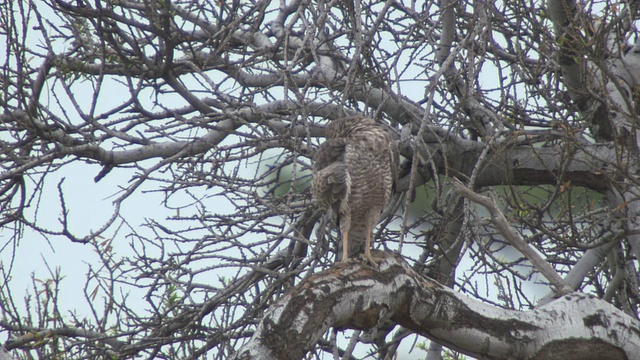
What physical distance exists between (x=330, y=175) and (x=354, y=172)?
240 mm

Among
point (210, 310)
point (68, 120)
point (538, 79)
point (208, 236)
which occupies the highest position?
point (538, 79)

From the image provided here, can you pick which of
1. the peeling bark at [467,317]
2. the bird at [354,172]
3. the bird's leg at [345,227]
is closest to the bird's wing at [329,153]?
the bird at [354,172]

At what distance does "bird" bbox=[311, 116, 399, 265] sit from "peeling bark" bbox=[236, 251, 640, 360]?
1176mm

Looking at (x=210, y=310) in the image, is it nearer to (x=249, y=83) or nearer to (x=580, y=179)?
(x=249, y=83)

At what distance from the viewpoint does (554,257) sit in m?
6.26

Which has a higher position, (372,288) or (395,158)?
(395,158)

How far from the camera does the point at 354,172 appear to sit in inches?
198

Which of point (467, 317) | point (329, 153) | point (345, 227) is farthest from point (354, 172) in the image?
point (467, 317)

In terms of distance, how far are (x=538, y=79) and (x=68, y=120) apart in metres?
3.37

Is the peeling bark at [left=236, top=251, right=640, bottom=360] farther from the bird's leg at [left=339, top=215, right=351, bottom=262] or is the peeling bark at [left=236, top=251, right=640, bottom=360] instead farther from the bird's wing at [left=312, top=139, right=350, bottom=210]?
the bird's leg at [left=339, top=215, right=351, bottom=262]

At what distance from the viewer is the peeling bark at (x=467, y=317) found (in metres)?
3.39

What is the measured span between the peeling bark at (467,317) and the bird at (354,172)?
1176 mm

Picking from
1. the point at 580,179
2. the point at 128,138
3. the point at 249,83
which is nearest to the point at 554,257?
the point at 580,179

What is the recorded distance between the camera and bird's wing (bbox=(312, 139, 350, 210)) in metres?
4.86
